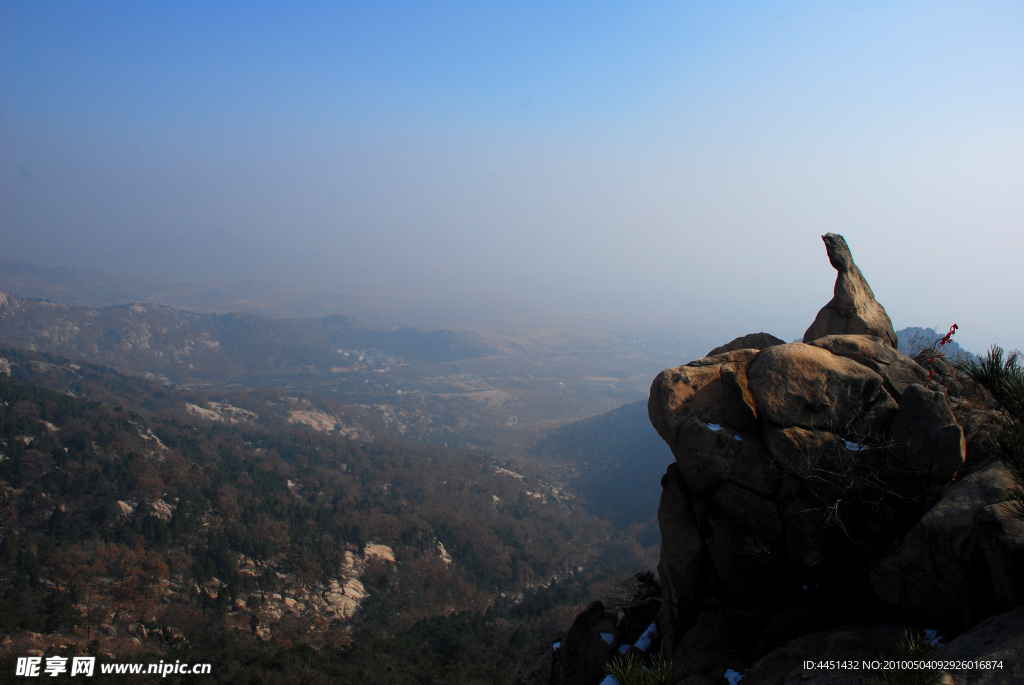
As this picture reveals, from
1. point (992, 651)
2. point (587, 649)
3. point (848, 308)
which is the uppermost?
point (848, 308)

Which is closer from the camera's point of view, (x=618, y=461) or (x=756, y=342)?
(x=756, y=342)

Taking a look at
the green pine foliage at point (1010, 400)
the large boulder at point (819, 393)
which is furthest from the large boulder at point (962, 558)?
the large boulder at point (819, 393)

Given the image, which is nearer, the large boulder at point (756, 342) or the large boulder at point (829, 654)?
the large boulder at point (829, 654)

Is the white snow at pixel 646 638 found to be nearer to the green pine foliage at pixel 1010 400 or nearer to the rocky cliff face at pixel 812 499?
the rocky cliff face at pixel 812 499

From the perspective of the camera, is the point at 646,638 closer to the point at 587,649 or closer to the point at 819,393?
the point at 587,649

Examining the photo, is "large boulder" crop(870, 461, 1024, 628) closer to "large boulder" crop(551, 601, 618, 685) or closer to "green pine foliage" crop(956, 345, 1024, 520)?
"green pine foliage" crop(956, 345, 1024, 520)

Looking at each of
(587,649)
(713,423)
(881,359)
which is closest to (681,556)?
(713,423)
